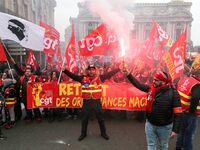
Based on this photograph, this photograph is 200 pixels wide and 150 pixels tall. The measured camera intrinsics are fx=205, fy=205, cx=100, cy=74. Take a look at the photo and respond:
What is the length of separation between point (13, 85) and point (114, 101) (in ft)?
9.84

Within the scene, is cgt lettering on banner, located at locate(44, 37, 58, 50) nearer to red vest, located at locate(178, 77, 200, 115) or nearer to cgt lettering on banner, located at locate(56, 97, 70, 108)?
cgt lettering on banner, located at locate(56, 97, 70, 108)

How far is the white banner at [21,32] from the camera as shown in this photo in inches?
230

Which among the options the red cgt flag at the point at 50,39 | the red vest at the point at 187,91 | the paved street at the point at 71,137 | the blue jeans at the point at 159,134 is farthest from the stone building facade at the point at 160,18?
the blue jeans at the point at 159,134

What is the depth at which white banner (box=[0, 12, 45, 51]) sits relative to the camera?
5844 mm

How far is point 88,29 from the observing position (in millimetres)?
69312

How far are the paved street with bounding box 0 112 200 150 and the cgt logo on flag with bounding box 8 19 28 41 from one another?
264cm

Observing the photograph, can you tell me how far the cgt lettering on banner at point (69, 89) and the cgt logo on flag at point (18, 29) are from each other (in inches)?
74.6

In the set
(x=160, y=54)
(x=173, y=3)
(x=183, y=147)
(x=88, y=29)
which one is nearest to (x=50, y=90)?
(x=183, y=147)

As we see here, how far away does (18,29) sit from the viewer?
20.2 feet

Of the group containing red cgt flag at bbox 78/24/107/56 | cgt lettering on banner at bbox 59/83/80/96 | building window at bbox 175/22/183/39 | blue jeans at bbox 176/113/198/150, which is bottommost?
blue jeans at bbox 176/113/198/150

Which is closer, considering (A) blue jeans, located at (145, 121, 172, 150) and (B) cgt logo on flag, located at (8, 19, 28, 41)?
(A) blue jeans, located at (145, 121, 172, 150)

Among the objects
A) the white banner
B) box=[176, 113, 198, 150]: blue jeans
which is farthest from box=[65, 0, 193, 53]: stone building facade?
box=[176, 113, 198, 150]: blue jeans

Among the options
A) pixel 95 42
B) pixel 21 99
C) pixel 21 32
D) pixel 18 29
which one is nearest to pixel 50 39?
pixel 21 32

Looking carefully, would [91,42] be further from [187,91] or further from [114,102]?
[187,91]
